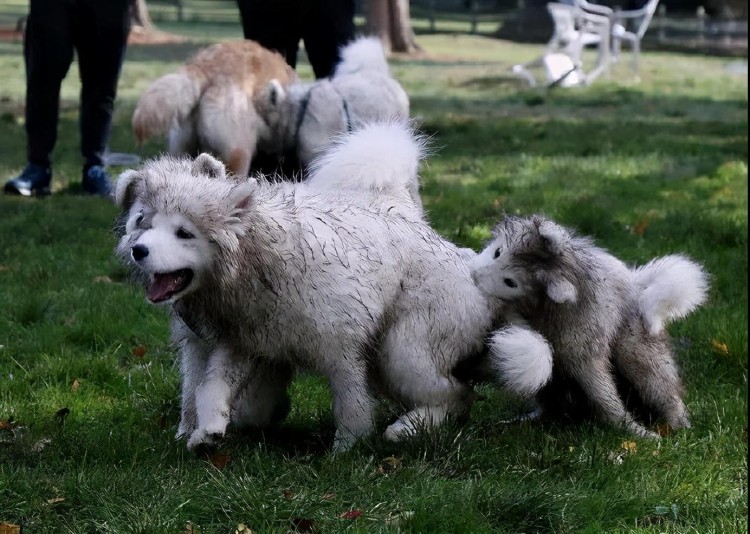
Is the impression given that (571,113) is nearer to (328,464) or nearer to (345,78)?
(345,78)

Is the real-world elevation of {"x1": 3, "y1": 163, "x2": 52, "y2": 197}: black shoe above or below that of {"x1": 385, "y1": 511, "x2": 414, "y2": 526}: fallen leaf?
below

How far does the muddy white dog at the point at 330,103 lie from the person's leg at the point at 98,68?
1.67 meters

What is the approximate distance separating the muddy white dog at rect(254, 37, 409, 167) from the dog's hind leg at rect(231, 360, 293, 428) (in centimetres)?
237

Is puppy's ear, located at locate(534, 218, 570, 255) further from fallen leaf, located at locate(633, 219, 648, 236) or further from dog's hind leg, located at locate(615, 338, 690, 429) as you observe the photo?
fallen leaf, located at locate(633, 219, 648, 236)

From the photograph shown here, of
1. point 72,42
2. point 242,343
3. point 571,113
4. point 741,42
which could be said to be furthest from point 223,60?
point 741,42

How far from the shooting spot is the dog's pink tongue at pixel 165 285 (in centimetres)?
351

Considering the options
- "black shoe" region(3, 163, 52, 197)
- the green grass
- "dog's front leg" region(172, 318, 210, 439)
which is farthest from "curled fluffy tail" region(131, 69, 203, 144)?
"dog's front leg" region(172, 318, 210, 439)

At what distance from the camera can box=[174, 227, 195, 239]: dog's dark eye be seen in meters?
3.51

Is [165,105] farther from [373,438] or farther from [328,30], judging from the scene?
[373,438]

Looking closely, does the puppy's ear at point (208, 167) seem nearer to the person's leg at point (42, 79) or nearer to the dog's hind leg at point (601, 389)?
the dog's hind leg at point (601, 389)

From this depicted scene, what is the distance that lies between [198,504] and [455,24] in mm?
31294

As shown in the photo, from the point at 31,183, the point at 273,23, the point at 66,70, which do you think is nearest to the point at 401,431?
the point at 273,23

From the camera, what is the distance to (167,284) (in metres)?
3.52

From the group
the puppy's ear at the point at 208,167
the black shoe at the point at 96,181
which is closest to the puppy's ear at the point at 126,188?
the puppy's ear at the point at 208,167
